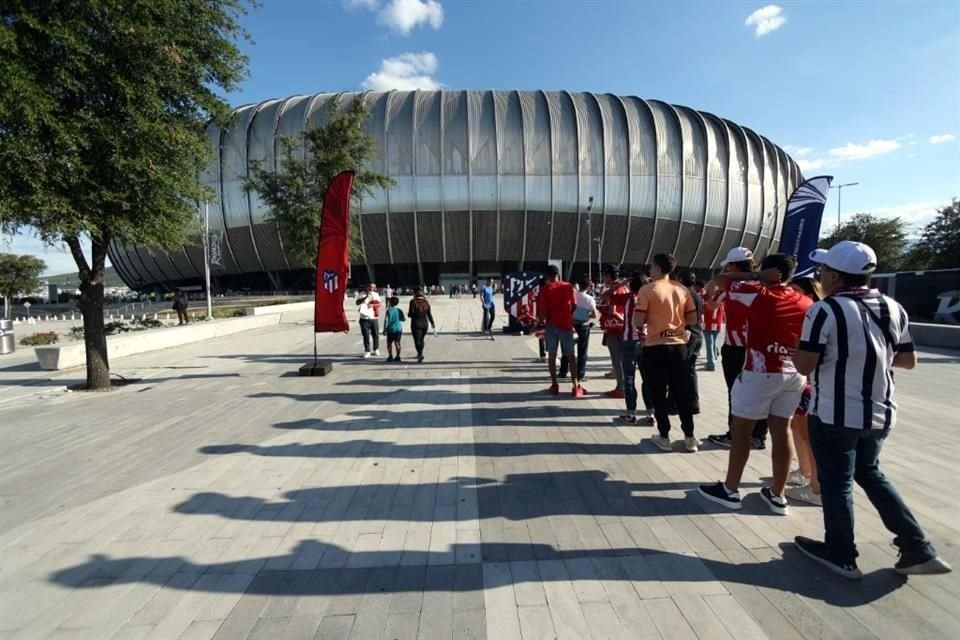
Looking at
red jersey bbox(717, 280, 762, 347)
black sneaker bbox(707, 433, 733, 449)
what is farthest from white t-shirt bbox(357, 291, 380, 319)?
red jersey bbox(717, 280, 762, 347)

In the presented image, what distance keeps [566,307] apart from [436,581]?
5.00 metres

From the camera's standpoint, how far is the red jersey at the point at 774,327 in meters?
3.46

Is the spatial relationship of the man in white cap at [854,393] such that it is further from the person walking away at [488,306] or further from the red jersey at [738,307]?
the person walking away at [488,306]

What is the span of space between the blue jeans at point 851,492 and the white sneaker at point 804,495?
99 centimetres

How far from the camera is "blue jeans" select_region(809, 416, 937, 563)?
270 cm

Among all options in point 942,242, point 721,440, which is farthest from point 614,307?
point 942,242

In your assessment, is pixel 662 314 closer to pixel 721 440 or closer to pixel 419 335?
pixel 721 440

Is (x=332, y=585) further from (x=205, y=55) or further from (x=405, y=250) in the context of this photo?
(x=405, y=250)

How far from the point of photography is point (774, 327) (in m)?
3.46

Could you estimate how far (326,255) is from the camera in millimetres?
9492

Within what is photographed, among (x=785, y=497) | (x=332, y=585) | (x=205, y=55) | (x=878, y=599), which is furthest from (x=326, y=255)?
(x=878, y=599)

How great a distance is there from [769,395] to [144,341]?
1630 cm

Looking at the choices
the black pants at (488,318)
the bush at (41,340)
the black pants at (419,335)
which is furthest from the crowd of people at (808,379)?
the bush at (41,340)

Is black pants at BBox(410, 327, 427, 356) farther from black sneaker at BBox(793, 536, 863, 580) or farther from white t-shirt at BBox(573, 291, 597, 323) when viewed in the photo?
black sneaker at BBox(793, 536, 863, 580)
